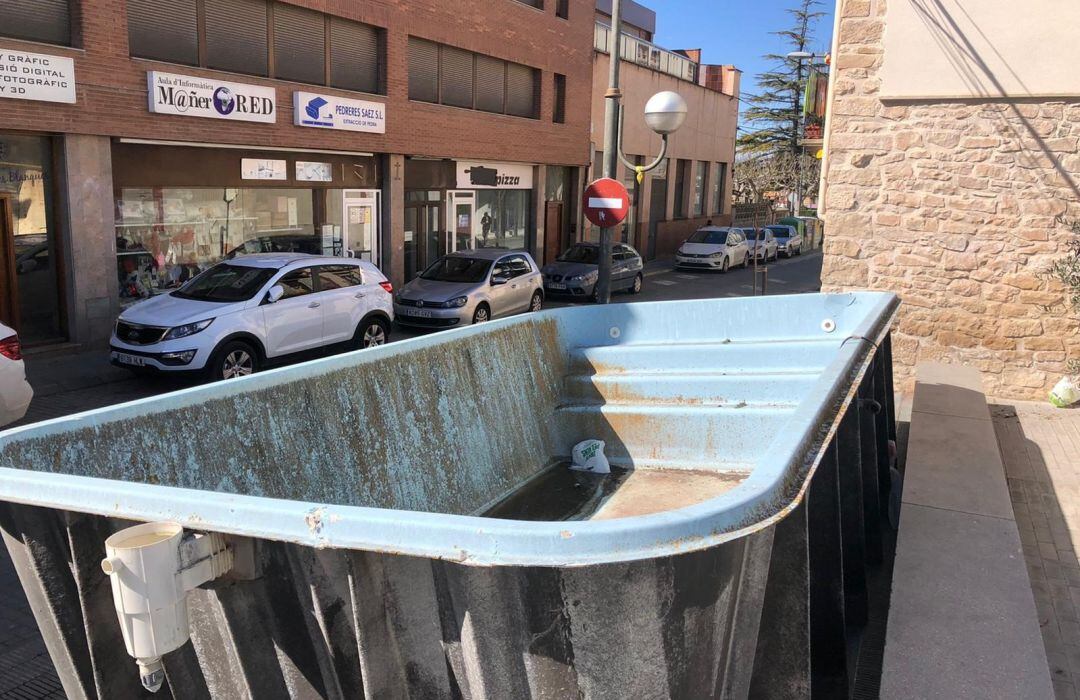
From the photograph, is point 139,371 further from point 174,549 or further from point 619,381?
point 174,549

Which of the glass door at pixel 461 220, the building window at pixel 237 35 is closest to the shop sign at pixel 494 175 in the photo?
the glass door at pixel 461 220

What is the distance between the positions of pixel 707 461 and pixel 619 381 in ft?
2.95

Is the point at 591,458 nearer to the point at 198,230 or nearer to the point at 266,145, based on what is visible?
the point at 198,230

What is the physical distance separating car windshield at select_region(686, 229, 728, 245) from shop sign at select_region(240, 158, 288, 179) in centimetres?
1721

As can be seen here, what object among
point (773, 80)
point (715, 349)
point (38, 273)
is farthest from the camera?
point (773, 80)

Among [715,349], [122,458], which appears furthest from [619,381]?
[122,458]

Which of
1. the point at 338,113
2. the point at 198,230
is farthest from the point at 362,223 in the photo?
the point at 198,230

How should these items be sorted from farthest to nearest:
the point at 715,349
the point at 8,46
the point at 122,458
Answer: the point at 8,46
the point at 715,349
the point at 122,458

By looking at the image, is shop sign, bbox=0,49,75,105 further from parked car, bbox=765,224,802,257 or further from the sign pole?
parked car, bbox=765,224,802,257

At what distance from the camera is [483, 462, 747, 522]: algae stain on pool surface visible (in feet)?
17.8

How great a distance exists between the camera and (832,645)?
148 inches

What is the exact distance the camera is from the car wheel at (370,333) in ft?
44.9

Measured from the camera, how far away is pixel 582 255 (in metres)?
22.7

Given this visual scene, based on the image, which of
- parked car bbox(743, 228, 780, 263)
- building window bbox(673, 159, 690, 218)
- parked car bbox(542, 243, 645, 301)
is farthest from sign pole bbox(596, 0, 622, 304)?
building window bbox(673, 159, 690, 218)
